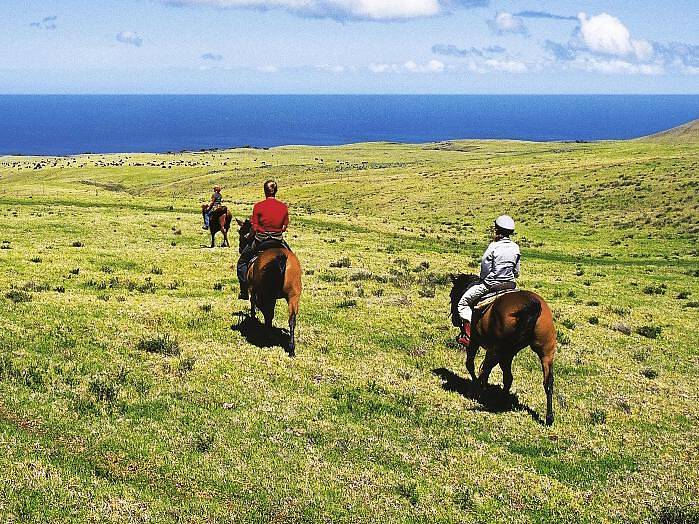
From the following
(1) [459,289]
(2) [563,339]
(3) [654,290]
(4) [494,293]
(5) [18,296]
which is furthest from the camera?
(3) [654,290]

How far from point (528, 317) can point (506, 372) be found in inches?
85.5

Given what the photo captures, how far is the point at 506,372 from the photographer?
1416 cm

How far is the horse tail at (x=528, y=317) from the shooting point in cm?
1255

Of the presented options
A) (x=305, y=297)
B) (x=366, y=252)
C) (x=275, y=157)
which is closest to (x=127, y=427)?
(x=305, y=297)

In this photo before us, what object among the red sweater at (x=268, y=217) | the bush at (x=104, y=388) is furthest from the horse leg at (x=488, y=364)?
the bush at (x=104, y=388)

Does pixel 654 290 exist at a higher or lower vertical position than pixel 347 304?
lower

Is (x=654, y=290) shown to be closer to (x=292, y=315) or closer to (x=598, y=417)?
(x=598, y=417)

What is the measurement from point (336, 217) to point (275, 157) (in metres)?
138

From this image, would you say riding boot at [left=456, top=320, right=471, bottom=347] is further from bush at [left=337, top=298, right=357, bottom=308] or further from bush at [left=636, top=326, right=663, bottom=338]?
bush at [left=636, top=326, right=663, bottom=338]

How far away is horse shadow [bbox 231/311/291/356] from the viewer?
1702cm

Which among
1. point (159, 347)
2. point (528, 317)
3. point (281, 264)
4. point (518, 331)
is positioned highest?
point (281, 264)

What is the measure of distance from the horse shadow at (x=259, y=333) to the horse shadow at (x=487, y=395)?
443 centimetres

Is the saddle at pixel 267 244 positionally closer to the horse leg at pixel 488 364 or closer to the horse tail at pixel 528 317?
the horse leg at pixel 488 364

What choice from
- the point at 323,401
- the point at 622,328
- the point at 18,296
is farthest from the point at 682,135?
the point at 18,296
